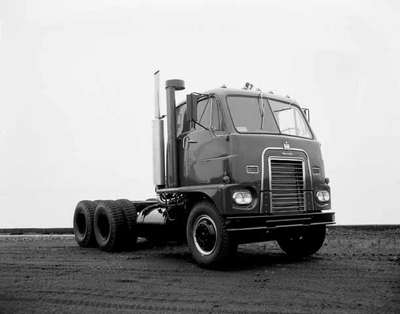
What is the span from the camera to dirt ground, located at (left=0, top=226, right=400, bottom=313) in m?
4.69

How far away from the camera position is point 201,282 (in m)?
5.91

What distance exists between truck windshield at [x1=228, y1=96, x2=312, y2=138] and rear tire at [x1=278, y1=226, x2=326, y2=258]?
159 centimetres

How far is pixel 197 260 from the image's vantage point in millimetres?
7016

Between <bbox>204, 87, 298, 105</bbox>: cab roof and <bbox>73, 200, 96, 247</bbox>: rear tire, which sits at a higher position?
<bbox>204, 87, 298, 105</bbox>: cab roof

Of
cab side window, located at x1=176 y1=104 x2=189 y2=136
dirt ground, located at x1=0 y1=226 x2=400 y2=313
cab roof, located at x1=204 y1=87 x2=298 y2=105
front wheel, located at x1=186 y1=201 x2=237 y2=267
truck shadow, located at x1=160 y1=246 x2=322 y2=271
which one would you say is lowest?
truck shadow, located at x1=160 y1=246 x2=322 y2=271

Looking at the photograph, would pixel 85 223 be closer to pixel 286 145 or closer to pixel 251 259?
pixel 251 259

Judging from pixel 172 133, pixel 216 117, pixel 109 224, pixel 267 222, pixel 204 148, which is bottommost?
pixel 109 224

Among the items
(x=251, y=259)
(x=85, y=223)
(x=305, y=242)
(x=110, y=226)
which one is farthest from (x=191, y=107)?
(x=85, y=223)

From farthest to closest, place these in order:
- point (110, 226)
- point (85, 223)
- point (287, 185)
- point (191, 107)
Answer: point (85, 223) < point (110, 226) < point (191, 107) < point (287, 185)

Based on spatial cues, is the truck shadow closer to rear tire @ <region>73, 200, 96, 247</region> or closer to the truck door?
the truck door

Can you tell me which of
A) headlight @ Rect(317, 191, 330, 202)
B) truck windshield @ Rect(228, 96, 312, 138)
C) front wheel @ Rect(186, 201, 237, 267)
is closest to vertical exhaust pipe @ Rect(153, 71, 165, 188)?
front wheel @ Rect(186, 201, 237, 267)

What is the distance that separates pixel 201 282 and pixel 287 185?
81.6 inches

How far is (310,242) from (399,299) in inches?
121

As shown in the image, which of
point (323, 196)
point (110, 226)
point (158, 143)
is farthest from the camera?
point (110, 226)
